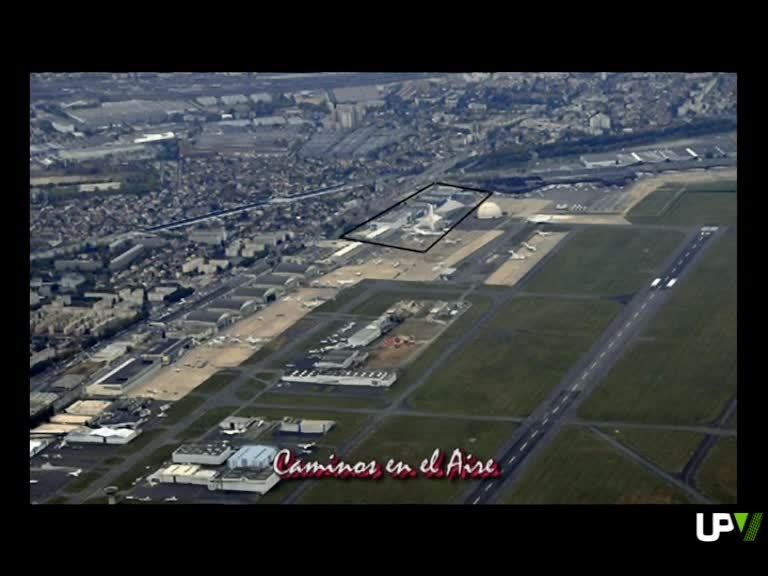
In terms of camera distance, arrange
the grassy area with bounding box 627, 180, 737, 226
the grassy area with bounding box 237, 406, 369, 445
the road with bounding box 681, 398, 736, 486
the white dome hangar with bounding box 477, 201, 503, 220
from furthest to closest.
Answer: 1. the white dome hangar with bounding box 477, 201, 503, 220
2. the grassy area with bounding box 627, 180, 737, 226
3. the grassy area with bounding box 237, 406, 369, 445
4. the road with bounding box 681, 398, 736, 486

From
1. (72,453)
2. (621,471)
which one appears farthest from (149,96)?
(621,471)

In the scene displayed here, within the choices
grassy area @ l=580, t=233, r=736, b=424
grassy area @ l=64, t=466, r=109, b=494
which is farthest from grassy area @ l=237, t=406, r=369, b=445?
grassy area @ l=580, t=233, r=736, b=424

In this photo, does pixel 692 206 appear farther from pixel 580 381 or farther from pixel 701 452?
pixel 701 452

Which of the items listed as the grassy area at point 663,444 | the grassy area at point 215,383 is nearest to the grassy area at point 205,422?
the grassy area at point 215,383

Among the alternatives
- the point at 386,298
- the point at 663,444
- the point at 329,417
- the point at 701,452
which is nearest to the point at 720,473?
the point at 701,452

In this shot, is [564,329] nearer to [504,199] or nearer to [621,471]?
[621,471]
